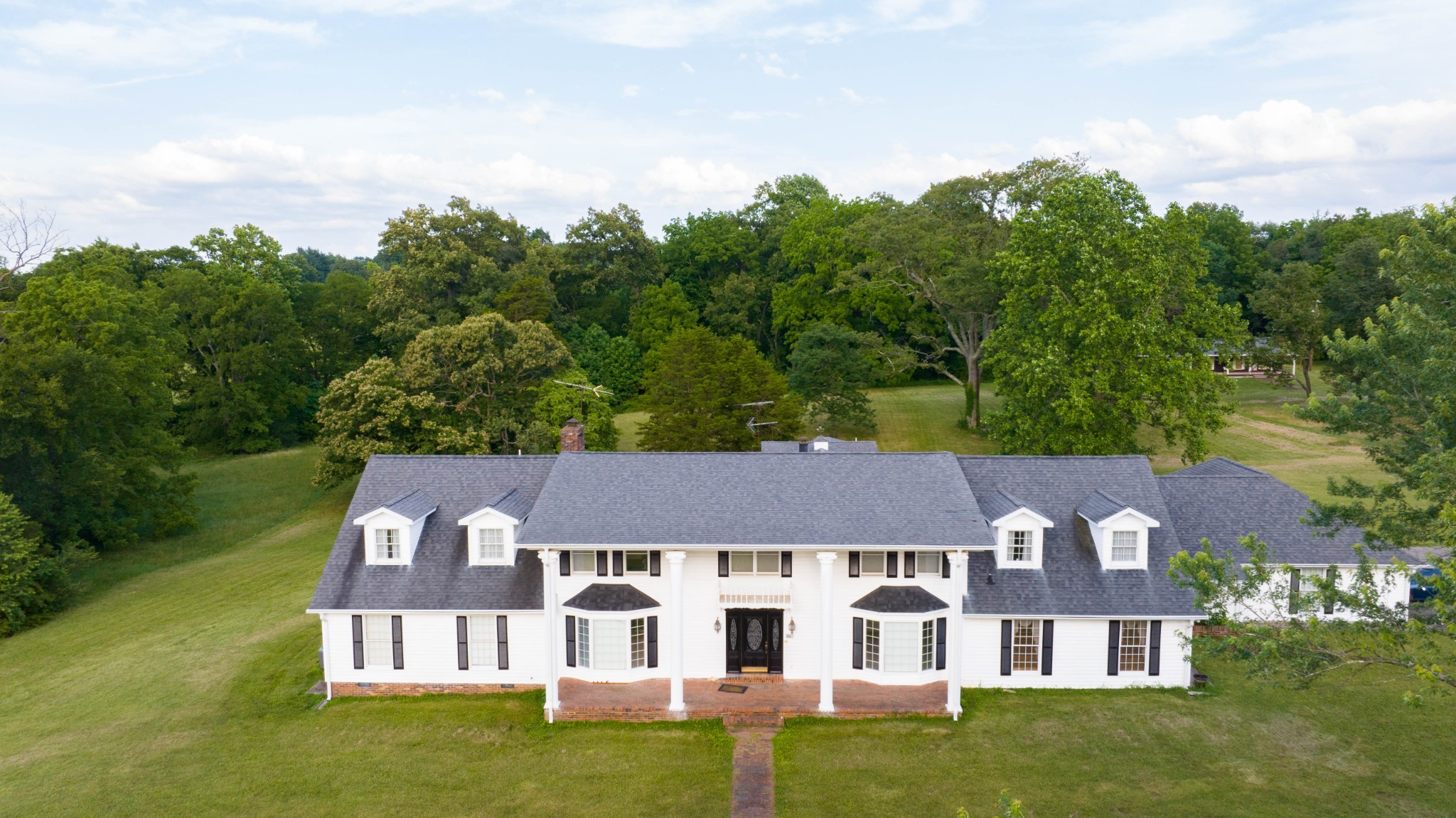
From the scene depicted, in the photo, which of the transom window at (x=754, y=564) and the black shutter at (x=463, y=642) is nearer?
the transom window at (x=754, y=564)

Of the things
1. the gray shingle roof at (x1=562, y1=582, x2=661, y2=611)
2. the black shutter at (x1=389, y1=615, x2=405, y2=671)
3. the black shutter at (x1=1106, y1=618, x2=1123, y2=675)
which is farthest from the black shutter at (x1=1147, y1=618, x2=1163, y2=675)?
the black shutter at (x1=389, y1=615, x2=405, y2=671)

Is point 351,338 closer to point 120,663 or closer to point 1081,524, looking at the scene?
point 120,663

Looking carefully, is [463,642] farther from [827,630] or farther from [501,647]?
[827,630]

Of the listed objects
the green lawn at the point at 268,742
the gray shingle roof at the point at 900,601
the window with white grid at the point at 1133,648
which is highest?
the gray shingle roof at the point at 900,601

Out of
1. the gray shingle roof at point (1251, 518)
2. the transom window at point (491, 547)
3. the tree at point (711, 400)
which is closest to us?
the transom window at point (491, 547)

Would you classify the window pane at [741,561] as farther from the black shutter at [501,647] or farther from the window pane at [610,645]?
the black shutter at [501,647]

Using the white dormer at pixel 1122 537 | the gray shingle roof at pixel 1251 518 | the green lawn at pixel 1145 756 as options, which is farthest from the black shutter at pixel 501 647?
the gray shingle roof at pixel 1251 518

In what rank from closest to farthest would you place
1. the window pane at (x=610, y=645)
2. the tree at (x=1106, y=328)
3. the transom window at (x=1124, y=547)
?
the window pane at (x=610, y=645) < the transom window at (x=1124, y=547) < the tree at (x=1106, y=328)
